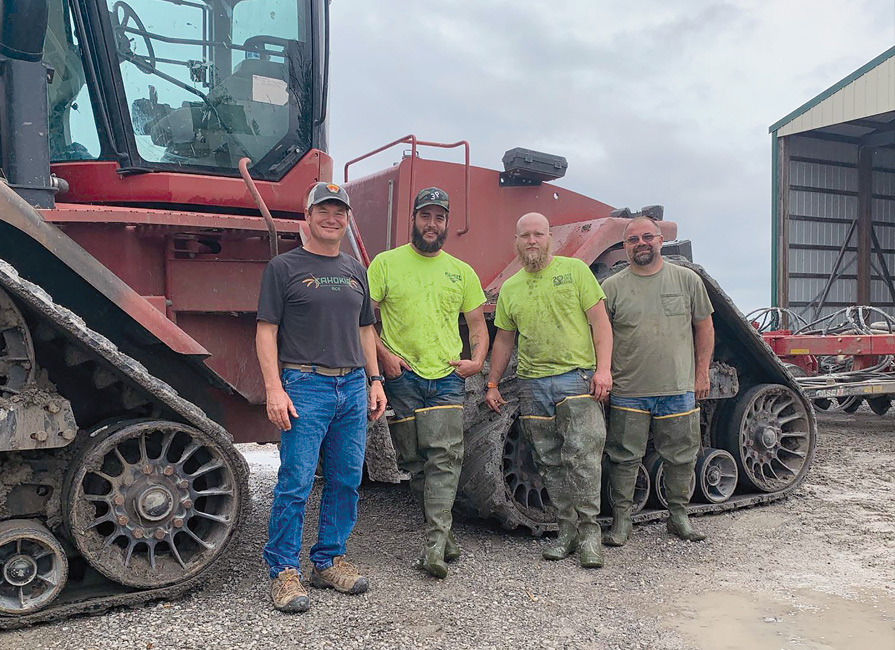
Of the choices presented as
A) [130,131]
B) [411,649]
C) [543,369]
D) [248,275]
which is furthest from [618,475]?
[130,131]

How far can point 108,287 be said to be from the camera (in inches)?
139

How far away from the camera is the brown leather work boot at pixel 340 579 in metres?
3.77

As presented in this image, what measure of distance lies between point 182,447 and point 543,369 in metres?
1.85

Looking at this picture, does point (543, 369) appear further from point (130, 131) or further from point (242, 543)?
point (130, 131)

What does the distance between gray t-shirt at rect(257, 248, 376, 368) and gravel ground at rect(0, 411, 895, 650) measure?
1.08 metres

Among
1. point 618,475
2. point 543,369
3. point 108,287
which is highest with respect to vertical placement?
point 108,287

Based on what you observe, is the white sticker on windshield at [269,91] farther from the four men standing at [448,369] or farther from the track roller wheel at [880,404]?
the track roller wheel at [880,404]

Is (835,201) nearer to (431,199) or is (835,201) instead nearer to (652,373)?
(652,373)

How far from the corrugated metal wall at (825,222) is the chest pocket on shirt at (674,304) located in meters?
13.1

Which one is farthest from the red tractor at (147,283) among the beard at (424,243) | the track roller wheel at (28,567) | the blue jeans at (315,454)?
the beard at (424,243)

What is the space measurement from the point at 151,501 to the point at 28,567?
0.51 m

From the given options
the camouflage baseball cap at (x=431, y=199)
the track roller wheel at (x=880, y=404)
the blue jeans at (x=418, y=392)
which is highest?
the camouflage baseball cap at (x=431, y=199)

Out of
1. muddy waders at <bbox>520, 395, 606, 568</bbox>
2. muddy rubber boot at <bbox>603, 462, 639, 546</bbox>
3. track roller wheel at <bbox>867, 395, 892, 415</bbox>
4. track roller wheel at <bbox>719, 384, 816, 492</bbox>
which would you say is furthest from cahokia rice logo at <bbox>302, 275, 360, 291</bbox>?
track roller wheel at <bbox>867, 395, 892, 415</bbox>

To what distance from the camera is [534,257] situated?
4426 mm
